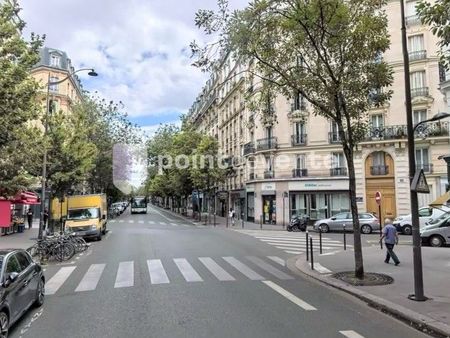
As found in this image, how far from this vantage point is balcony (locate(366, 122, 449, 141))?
37.6 metres

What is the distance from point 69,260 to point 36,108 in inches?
243

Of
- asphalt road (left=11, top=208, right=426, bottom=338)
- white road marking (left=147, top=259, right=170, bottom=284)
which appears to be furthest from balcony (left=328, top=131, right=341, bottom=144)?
white road marking (left=147, top=259, right=170, bottom=284)

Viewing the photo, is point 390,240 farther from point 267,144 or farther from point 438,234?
point 267,144

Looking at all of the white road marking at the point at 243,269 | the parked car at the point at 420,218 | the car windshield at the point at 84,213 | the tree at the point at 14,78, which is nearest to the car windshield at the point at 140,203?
the car windshield at the point at 84,213

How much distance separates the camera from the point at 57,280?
13.6 metres

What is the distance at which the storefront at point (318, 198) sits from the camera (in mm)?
41938

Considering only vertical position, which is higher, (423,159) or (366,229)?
(423,159)

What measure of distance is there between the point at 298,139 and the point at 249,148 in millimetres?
6212

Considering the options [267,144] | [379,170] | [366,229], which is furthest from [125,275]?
[267,144]

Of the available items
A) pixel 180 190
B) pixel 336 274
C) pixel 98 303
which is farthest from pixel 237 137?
pixel 98 303

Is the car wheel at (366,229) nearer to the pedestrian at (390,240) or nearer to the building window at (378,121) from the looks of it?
the building window at (378,121)

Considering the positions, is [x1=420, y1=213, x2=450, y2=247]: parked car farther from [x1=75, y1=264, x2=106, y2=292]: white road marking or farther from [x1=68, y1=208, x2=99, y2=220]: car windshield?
[x1=68, y1=208, x2=99, y2=220]: car windshield

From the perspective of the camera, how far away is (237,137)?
181 ft

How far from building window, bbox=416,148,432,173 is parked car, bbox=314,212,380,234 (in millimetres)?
7383
